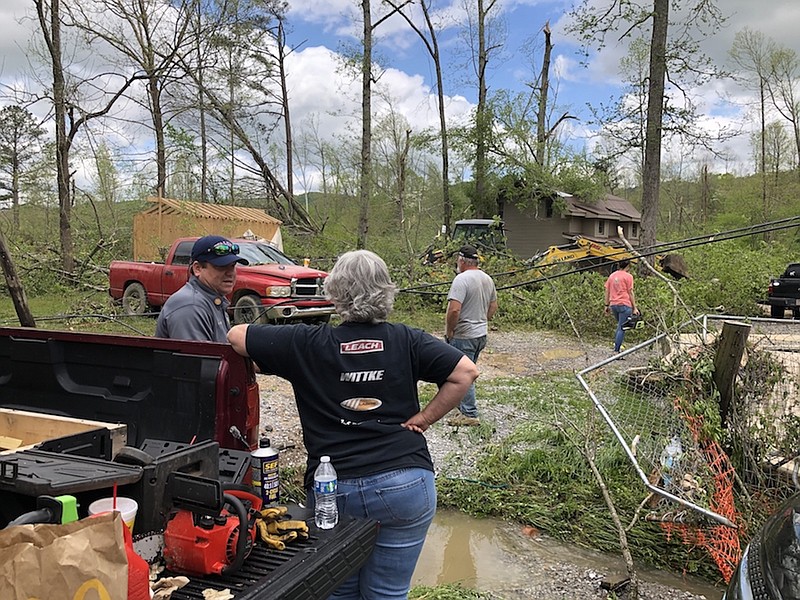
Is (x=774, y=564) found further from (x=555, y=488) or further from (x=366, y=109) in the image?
(x=366, y=109)

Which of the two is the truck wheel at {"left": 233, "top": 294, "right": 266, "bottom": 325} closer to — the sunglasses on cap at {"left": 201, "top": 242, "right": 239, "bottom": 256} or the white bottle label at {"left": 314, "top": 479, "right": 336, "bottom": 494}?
the sunglasses on cap at {"left": 201, "top": 242, "right": 239, "bottom": 256}

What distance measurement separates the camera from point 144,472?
5.96ft

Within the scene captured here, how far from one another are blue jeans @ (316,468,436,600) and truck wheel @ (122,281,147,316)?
1187 cm

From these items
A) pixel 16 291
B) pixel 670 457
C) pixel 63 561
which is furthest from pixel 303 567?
pixel 16 291

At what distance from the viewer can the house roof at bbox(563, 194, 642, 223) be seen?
26797 millimetres

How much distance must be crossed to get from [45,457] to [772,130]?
43869 mm

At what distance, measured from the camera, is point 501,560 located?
416 centimetres

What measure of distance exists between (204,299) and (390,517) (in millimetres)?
1837

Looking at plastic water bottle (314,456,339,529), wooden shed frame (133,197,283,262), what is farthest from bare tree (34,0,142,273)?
plastic water bottle (314,456,339,529)

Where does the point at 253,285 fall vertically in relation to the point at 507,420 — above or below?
above

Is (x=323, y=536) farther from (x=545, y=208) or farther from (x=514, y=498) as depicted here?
(x=545, y=208)

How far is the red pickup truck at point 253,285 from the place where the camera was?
11.1m

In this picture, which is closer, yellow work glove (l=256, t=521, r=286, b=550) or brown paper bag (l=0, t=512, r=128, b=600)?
brown paper bag (l=0, t=512, r=128, b=600)

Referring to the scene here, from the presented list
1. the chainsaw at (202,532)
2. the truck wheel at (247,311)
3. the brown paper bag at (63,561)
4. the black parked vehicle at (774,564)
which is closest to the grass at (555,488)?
the black parked vehicle at (774,564)
